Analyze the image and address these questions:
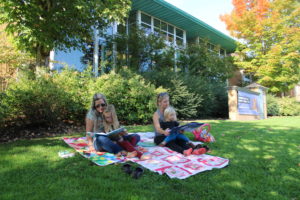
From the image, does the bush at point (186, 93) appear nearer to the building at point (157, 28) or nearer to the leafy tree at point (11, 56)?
the building at point (157, 28)

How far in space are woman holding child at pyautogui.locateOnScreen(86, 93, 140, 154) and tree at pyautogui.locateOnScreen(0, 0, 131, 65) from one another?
2872 millimetres

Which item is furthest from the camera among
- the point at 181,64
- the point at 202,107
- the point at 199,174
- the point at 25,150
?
the point at 181,64

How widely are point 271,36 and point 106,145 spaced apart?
19.5 meters

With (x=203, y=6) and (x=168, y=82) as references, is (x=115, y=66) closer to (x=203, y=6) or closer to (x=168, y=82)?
(x=168, y=82)

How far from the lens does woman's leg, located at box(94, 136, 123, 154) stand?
344 centimetres

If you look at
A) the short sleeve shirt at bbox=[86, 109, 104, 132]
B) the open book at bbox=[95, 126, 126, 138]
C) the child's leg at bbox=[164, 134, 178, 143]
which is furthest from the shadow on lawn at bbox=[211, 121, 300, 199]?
the short sleeve shirt at bbox=[86, 109, 104, 132]

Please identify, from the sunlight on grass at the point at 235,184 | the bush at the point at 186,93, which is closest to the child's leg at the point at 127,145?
the sunlight on grass at the point at 235,184

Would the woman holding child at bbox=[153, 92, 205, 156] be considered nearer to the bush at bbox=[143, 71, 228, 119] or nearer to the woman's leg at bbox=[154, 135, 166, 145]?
the woman's leg at bbox=[154, 135, 166, 145]

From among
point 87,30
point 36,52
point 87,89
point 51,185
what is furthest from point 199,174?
point 36,52

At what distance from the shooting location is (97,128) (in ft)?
12.3

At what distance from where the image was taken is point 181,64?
52.5 ft

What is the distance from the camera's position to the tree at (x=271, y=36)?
17.3 m

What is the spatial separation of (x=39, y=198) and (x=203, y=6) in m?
19.6

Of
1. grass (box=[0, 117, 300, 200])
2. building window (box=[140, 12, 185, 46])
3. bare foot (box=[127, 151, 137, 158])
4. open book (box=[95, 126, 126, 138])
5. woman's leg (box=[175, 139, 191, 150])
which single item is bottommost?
grass (box=[0, 117, 300, 200])
